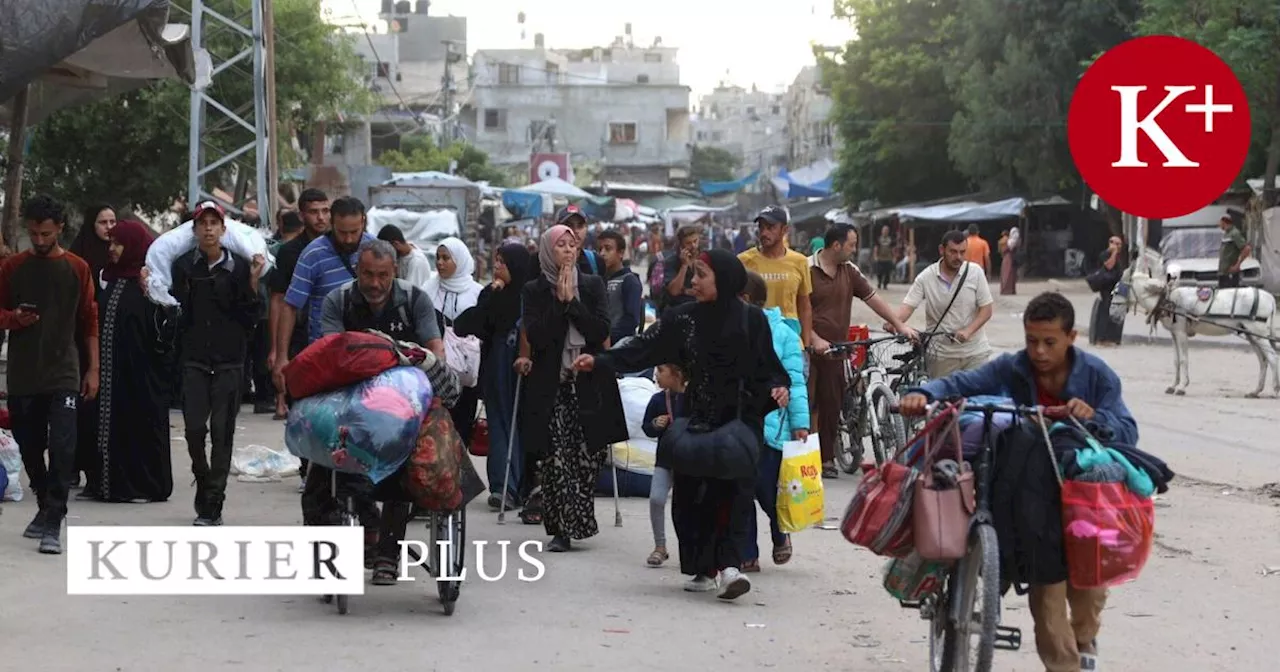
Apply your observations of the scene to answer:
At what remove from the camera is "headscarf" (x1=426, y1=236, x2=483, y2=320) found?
11.3 meters

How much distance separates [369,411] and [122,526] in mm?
3103

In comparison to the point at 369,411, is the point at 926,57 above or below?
above

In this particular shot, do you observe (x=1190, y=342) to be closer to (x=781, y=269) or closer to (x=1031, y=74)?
(x=781, y=269)

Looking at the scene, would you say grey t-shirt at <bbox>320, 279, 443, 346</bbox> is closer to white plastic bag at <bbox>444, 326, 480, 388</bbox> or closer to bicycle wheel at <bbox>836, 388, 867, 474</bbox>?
white plastic bag at <bbox>444, 326, 480, 388</bbox>

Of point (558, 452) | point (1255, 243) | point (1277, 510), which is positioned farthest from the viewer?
point (1255, 243)

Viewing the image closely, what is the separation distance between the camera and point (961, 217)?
51031mm

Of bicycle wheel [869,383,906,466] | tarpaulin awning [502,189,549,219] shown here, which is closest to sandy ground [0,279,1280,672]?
bicycle wheel [869,383,906,466]

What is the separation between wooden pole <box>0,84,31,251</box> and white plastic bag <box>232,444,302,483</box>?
7.48 ft

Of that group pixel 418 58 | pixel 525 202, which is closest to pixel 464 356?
pixel 525 202

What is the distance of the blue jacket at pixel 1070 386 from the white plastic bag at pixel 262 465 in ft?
22.6

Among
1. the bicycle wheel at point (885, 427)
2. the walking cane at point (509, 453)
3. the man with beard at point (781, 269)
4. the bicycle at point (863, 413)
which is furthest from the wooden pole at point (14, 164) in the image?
the bicycle wheel at point (885, 427)

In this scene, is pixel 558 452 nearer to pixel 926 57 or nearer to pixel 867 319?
pixel 867 319

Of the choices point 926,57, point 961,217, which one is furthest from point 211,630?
point 926,57

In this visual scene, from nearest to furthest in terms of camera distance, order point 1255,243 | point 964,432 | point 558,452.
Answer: point 964,432
point 558,452
point 1255,243
